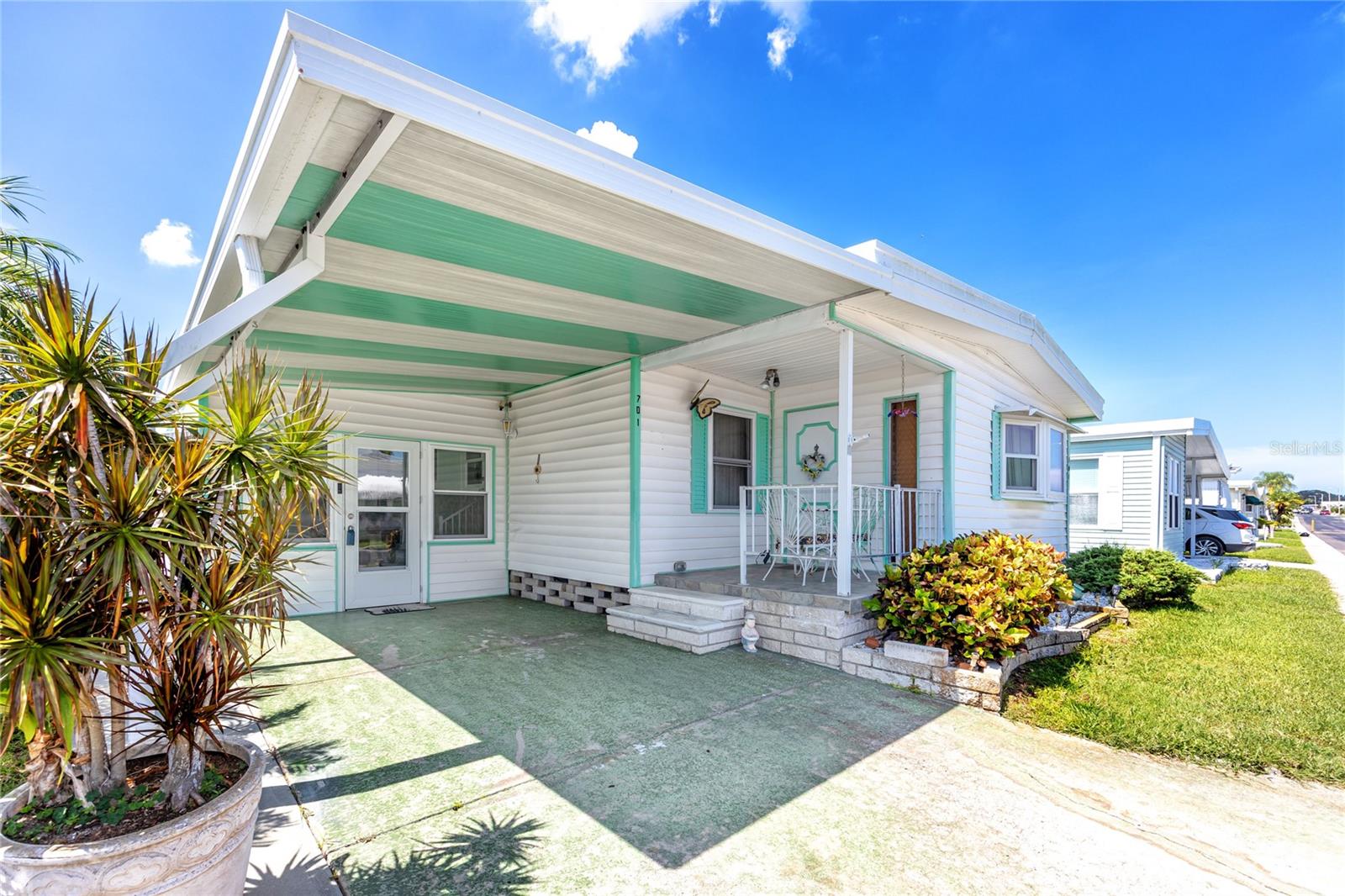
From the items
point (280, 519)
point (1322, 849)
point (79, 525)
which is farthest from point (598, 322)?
point (1322, 849)

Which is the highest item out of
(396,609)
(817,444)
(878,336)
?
(878,336)

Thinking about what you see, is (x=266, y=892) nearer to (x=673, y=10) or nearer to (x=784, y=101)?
(x=673, y=10)

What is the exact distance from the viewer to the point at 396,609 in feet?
22.7

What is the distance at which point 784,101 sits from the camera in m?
8.48

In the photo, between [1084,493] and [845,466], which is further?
[1084,493]

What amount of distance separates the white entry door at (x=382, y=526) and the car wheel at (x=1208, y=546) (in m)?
19.4

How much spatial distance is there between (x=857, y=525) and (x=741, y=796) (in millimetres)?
3428

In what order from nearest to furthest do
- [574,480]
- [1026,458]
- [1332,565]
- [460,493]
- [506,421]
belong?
[574,480]
[1026,458]
[460,493]
[506,421]
[1332,565]

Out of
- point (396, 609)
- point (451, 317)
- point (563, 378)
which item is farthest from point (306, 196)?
point (396, 609)

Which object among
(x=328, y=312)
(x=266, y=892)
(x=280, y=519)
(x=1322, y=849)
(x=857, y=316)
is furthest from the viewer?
(x=857, y=316)

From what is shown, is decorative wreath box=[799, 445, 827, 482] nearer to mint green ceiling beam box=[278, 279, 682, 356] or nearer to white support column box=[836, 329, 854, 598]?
white support column box=[836, 329, 854, 598]

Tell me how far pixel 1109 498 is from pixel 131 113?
52.7ft

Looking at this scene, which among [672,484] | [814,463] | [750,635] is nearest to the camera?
[750,635]

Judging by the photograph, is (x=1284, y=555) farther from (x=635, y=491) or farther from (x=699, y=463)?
(x=635, y=491)
